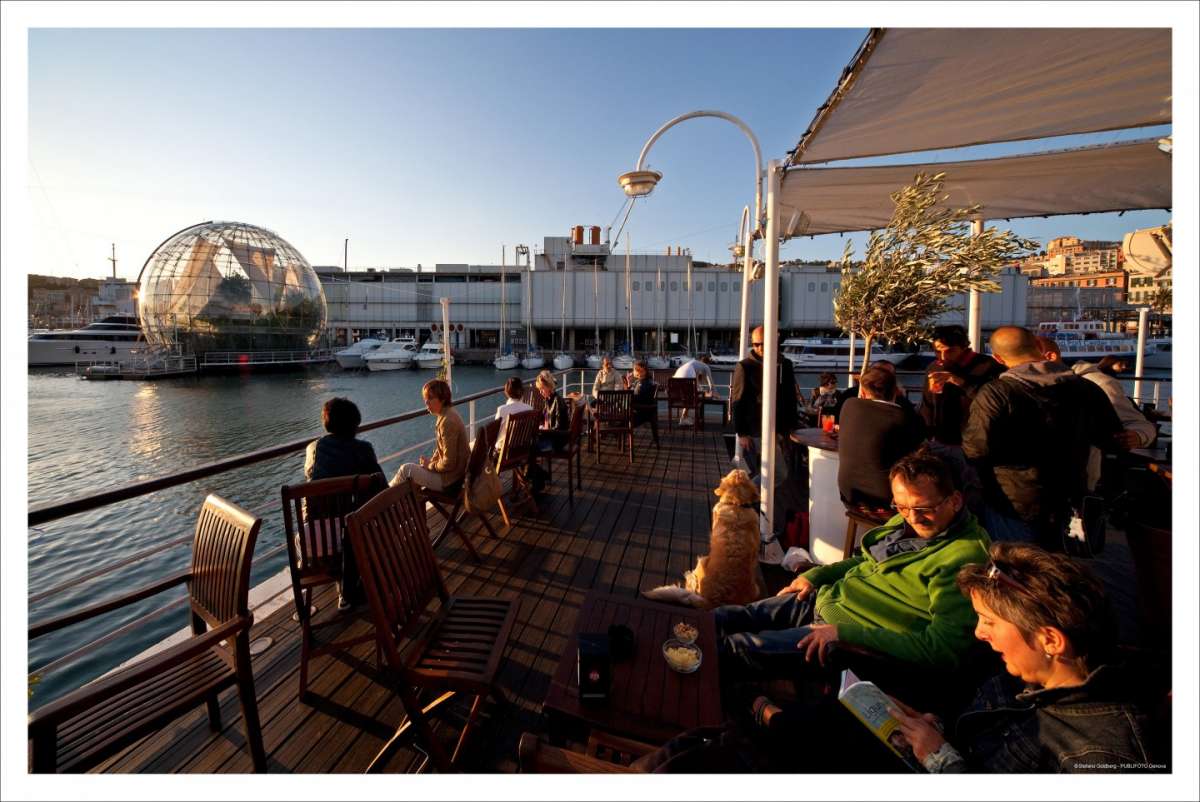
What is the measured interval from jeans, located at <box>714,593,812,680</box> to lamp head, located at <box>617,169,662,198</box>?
3606 mm

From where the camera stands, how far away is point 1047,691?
43.3 inches

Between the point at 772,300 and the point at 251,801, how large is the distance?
→ 3601 millimetres

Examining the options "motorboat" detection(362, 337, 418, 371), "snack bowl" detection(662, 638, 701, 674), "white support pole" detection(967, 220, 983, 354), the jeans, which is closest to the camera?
"snack bowl" detection(662, 638, 701, 674)

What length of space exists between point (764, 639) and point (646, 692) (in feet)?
2.09

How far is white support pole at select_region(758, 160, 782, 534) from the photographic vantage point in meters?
3.35

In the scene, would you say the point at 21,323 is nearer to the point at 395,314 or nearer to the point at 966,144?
the point at 966,144

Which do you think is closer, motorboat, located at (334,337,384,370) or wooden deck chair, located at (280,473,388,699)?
wooden deck chair, located at (280,473,388,699)

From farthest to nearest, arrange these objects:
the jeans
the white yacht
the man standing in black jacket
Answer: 1. the white yacht
2. the man standing in black jacket
3. the jeans

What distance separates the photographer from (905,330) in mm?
4336

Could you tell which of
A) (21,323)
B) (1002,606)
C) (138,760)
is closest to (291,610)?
(138,760)

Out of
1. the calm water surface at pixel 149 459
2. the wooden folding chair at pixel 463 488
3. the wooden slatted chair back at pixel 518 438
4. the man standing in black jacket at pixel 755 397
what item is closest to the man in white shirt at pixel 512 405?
the wooden slatted chair back at pixel 518 438

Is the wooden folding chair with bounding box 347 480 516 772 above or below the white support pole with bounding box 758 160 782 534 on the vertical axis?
below

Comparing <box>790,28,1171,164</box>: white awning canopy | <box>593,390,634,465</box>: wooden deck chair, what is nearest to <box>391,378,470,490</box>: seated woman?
<box>593,390,634,465</box>: wooden deck chair

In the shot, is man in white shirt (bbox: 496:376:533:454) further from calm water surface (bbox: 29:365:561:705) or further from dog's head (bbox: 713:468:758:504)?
dog's head (bbox: 713:468:758:504)
